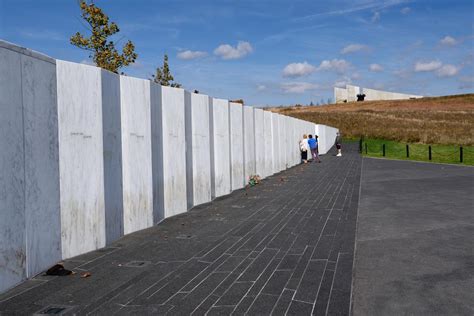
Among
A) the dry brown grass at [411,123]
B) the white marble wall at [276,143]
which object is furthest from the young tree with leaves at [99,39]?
the dry brown grass at [411,123]

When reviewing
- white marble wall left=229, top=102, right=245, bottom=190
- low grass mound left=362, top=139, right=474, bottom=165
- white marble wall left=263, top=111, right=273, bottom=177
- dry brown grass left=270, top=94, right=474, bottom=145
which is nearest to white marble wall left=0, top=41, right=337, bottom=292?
white marble wall left=229, top=102, right=245, bottom=190

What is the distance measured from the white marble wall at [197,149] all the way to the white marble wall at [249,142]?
3.99 metres

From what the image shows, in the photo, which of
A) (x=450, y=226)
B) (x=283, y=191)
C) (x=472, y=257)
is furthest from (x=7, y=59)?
(x=283, y=191)

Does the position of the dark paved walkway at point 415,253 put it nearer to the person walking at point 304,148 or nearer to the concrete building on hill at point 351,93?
the person walking at point 304,148

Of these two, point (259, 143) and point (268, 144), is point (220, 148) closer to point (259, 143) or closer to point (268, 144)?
point (259, 143)

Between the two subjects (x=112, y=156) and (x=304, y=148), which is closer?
(x=112, y=156)

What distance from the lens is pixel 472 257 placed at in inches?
253

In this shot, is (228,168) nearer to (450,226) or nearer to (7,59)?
(450,226)

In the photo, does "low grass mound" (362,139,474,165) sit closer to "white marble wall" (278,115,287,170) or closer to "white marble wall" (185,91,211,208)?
"white marble wall" (278,115,287,170)

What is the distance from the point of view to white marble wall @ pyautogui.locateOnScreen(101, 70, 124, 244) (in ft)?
24.3

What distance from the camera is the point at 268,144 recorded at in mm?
20156

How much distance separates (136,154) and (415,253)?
4.64 meters

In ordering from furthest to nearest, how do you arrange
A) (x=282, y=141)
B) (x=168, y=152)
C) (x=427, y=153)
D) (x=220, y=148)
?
(x=427, y=153)
(x=282, y=141)
(x=220, y=148)
(x=168, y=152)

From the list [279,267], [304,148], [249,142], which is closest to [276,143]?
[249,142]
